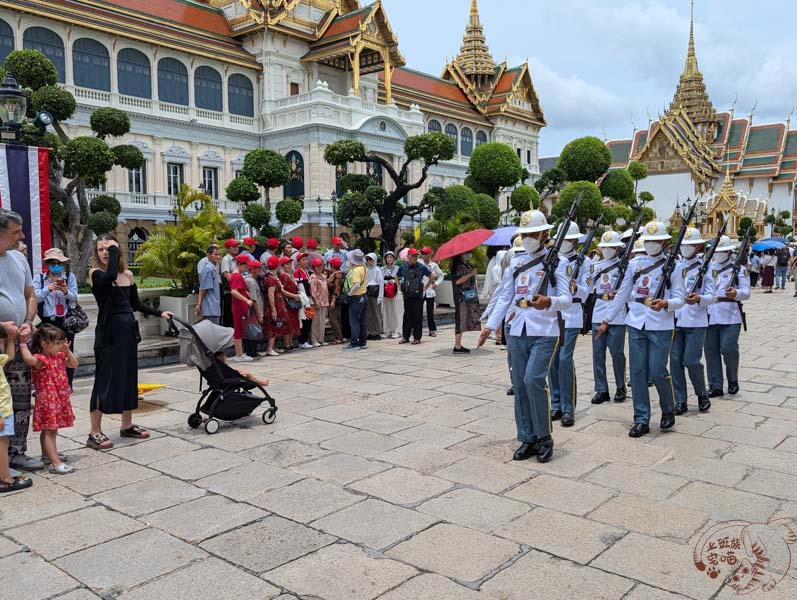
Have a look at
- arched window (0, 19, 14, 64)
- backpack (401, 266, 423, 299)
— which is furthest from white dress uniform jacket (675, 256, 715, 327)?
arched window (0, 19, 14, 64)

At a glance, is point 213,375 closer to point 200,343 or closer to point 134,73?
point 200,343

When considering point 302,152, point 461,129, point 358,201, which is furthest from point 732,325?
point 461,129

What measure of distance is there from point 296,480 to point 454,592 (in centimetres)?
187

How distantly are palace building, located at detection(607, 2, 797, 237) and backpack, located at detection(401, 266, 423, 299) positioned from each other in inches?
2036

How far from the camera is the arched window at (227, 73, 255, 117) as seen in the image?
36.5 m

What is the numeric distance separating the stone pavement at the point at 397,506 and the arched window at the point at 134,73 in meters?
28.9

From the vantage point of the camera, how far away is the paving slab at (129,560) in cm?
349

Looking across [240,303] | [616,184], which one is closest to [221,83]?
[616,184]

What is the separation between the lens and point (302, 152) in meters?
35.3

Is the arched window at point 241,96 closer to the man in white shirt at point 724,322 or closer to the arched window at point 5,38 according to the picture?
the arched window at point 5,38

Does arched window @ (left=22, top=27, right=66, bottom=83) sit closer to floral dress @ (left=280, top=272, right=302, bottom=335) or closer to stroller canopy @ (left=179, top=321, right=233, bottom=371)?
floral dress @ (left=280, top=272, right=302, bottom=335)

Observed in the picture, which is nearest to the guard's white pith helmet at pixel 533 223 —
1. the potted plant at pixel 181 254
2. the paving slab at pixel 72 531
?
the paving slab at pixel 72 531

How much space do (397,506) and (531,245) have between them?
2.19 m

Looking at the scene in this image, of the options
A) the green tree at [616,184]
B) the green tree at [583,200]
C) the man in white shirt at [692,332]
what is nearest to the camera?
the man in white shirt at [692,332]
